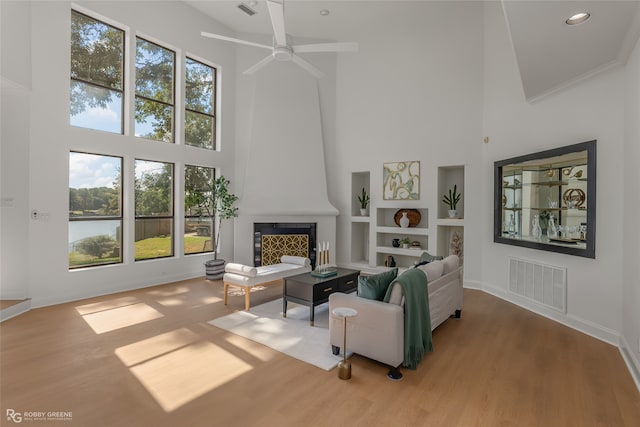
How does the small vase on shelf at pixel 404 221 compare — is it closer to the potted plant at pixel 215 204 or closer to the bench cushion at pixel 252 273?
the bench cushion at pixel 252 273

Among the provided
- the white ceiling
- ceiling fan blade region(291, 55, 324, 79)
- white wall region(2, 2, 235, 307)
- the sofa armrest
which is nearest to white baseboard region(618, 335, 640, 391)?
the sofa armrest

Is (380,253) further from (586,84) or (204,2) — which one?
(204,2)

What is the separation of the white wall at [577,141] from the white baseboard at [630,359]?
21 cm

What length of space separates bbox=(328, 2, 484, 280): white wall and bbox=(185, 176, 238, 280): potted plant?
246 centimetres

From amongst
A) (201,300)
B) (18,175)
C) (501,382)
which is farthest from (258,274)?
(18,175)

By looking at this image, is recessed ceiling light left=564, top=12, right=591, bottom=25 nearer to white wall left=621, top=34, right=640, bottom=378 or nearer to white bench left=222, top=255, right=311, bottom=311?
white wall left=621, top=34, right=640, bottom=378

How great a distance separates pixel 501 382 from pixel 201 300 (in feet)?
13.7

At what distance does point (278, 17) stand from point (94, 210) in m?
4.41

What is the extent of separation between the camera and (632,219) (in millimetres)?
3203

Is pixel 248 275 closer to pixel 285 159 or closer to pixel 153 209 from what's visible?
pixel 153 209

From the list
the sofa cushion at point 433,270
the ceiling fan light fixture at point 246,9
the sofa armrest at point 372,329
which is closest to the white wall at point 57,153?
the ceiling fan light fixture at point 246,9

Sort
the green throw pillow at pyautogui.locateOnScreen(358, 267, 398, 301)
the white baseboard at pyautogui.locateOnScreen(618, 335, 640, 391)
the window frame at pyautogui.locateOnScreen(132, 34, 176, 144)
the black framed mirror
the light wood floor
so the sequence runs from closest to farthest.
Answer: the light wood floor → the white baseboard at pyautogui.locateOnScreen(618, 335, 640, 391) → the green throw pillow at pyautogui.locateOnScreen(358, 267, 398, 301) → the black framed mirror → the window frame at pyautogui.locateOnScreen(132, 34, 176, 144)

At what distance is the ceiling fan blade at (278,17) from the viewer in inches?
131

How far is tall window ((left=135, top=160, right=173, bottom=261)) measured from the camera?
6.06 m
